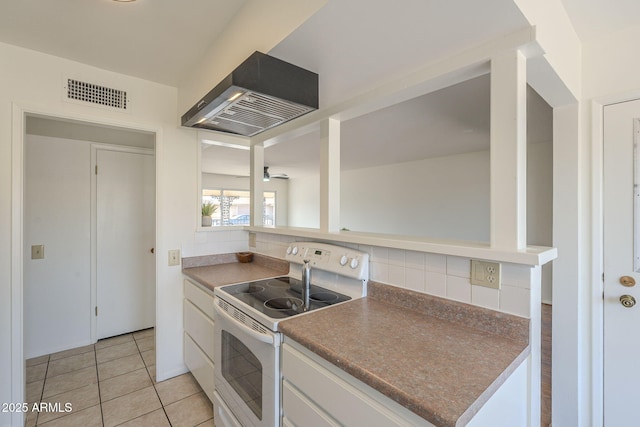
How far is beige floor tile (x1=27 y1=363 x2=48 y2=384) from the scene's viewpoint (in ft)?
7.38

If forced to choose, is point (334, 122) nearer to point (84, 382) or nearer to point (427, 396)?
point (427, 396)

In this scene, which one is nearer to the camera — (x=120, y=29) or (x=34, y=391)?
(x=120, y=29)

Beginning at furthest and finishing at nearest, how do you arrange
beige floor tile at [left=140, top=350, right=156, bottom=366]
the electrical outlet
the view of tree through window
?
the view of tree through window → beige floor tile at [left=140, top=350, right=156, bottom=366] → the electrical outlet

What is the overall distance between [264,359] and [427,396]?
76 centimetres

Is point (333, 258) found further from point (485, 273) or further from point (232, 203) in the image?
point (232, 203)

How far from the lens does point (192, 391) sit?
6.90 feet

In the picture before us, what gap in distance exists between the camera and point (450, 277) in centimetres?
125

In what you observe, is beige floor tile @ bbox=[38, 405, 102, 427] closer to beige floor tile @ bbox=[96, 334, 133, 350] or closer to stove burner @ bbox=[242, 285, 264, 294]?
beige floor tile @ bbox=[96, 334, 133, 350]

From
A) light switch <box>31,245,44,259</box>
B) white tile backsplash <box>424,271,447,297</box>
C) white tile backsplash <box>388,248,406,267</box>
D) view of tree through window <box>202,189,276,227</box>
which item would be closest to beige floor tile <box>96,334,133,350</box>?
light switch <box>31,245,44,259</box>

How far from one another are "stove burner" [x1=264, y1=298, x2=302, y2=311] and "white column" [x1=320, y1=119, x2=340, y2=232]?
0.49 m

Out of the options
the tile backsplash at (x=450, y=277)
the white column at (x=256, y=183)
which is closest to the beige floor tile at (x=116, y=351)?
the white column at (x=256, y=183)

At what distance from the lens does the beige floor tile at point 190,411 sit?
1.80 metres

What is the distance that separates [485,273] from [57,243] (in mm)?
3485

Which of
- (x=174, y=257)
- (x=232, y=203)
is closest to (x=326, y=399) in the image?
(x=174, y=257)
